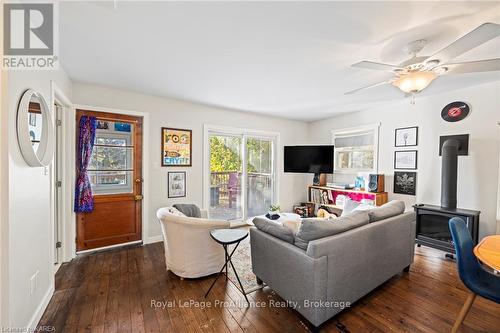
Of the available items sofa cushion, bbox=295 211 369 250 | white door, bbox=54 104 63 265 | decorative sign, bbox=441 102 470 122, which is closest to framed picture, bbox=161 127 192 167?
white door, bbox=54 104 63 265

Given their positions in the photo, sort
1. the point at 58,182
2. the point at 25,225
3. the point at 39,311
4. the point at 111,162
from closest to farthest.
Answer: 1. the point at 25,225
2. the point at 39,311
3. the point at 58,182
4. the point at 111,162

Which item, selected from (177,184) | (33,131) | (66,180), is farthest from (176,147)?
(33,131)

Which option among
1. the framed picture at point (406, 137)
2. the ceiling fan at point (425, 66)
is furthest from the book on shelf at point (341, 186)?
the ceiling fan at point (425, 66)

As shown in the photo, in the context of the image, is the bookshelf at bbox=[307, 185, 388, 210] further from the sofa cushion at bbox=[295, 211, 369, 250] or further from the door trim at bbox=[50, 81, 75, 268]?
the door trim at bbox=[50, 81, 75, 268]

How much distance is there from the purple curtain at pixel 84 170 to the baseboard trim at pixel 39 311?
117 cm

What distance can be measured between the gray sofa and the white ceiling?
175 cm

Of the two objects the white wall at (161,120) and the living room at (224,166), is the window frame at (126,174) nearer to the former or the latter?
the living room at (224,166)

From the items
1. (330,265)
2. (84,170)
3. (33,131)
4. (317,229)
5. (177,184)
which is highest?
(33,131)

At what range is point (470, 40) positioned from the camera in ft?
4.71

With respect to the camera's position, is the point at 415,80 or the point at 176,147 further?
the point at 176,147

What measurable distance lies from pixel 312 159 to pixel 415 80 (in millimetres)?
3053

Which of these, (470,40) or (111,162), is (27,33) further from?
(470,40)

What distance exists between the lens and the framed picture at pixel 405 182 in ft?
12.4

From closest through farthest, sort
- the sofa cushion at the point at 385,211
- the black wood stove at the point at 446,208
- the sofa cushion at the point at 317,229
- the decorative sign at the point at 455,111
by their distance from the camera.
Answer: the sofa cushion at the point at 317,229
the sofa cushion at the point at 385,211
the black wood stove at the point at 446,208
the decorative sign at the point at 455,111
